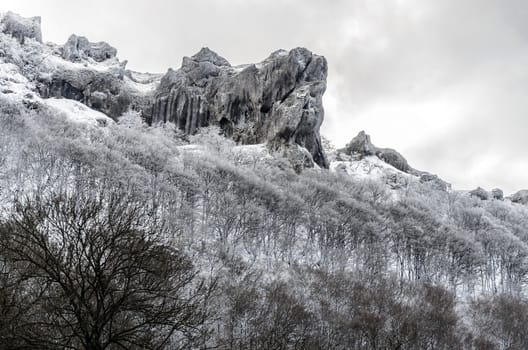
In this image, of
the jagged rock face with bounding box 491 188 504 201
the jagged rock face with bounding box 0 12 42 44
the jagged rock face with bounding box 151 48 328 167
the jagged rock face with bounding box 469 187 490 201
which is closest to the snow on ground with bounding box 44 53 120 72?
the jagged rock face with bounding box 0 12 42 44

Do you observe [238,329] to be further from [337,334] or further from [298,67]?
[298,67]

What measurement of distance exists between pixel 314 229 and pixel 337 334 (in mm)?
25144

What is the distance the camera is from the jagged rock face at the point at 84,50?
13650cm

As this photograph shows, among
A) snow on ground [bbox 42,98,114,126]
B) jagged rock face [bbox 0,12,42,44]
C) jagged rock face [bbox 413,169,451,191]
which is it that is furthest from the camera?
jagged rock face [bbox 413,169,451,191]

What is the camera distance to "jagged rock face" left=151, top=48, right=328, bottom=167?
107 metres

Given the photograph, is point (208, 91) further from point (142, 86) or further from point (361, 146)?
point (361, 146)

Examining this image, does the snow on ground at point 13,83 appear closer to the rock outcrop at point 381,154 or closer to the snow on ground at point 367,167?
the snow on ground at point 367,167

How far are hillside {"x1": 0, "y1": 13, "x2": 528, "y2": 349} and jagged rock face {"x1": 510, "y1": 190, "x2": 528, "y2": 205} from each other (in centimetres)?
6443

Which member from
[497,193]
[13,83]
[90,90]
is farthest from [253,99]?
[497,193]

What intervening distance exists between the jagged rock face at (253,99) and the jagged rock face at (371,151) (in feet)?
125

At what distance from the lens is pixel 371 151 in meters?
151

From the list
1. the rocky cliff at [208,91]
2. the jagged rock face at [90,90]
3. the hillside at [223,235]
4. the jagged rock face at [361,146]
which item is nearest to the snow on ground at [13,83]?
the hillside at [223,235]

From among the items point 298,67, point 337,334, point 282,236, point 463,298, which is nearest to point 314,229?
point 282,236

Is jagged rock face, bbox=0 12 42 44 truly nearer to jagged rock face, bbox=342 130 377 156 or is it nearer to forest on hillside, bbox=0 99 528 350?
forest on hillside, bbox=0 99 528 350
